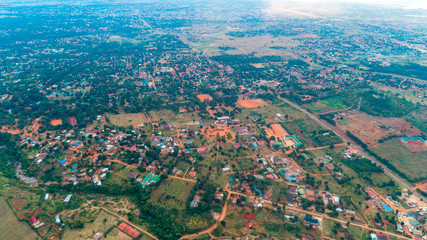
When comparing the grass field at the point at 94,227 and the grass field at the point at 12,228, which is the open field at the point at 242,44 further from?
the grass field at the point at 12,228

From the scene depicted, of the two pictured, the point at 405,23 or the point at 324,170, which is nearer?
the point at 324,170

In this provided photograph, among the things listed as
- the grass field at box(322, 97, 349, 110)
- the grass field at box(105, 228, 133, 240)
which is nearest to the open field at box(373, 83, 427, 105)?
the grass field at box(322, 97, 349, 110)

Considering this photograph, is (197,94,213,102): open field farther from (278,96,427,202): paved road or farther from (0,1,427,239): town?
(278,96,427,202): paved road

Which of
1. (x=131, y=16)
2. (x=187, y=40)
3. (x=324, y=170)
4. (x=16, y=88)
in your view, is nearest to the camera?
(x=324, y=170)

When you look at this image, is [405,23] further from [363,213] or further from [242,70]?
[363,213]

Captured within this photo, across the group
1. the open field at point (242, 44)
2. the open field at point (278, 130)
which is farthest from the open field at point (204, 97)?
the open field at point (242, 44)

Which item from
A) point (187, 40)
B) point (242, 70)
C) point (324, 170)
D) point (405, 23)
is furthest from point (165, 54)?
point (405, 23)

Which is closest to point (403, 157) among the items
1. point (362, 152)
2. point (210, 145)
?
point (362, 152)
